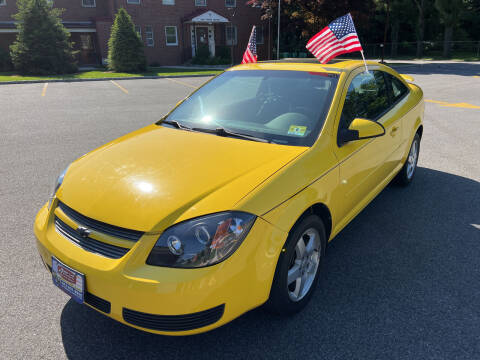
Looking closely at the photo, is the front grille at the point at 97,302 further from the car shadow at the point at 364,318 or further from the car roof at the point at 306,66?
the car roof at the point at 306,66

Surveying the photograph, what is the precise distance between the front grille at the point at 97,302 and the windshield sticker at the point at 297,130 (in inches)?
68.7

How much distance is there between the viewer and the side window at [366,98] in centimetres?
316

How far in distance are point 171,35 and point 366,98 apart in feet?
96.4

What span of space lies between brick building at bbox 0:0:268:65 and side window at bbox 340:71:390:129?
25.0 m

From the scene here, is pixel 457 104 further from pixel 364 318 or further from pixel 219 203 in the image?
pixel 219 203

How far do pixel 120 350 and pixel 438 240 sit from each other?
302 centimetres

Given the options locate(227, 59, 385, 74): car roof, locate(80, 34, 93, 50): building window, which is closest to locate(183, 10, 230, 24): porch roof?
locate(80, 34, 93, 50): building window

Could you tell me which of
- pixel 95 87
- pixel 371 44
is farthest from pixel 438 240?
pixel 371 44

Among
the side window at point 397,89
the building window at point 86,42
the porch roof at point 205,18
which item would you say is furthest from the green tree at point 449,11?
the side window at point 397,89

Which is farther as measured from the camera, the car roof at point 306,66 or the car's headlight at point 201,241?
the car roof at point 306,66

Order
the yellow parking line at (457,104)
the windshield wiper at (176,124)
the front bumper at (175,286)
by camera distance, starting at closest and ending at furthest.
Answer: the front bumper at (175,286), the windshield wiper at (176,124), the yellow parking line at (457,104)

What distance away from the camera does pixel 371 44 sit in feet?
141

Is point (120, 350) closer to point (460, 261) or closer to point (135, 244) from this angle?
point (135, 244)

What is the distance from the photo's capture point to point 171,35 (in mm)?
30078
